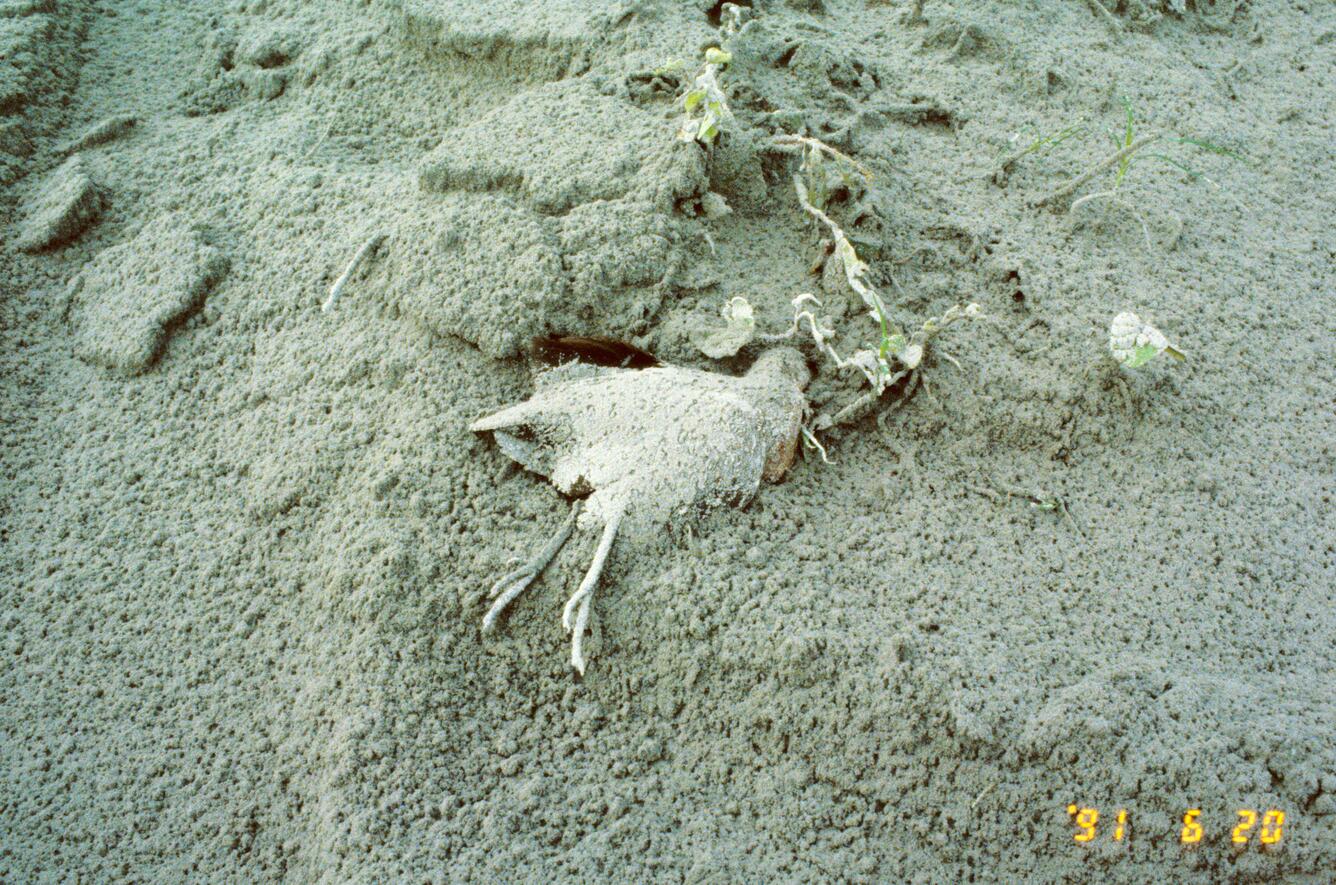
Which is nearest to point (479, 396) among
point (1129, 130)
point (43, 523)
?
point (43, 523)

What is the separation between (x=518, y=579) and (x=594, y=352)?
46 cm

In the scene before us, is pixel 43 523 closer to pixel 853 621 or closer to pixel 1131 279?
pixel 853 621

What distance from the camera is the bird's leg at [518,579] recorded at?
4.62ft

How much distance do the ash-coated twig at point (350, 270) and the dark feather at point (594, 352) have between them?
1.39 ft

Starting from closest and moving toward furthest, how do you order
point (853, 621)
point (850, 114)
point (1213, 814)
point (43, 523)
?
point (1213, 814), point (853, 621), point (43, 523), point (850, 114)

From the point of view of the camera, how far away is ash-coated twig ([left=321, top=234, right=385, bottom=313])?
1.78 m

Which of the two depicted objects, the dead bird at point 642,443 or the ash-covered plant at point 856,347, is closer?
the dead bird at point 642,443

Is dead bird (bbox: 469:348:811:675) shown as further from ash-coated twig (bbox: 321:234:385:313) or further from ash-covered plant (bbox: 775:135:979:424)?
ash-coated twig (bbox: 321:234:385:313)

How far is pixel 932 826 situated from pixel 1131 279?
1141mm

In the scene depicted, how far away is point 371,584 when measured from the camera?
145 centimetres

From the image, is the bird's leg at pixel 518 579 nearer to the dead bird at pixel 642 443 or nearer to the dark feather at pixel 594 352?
the dead bird at pixel 642 443
